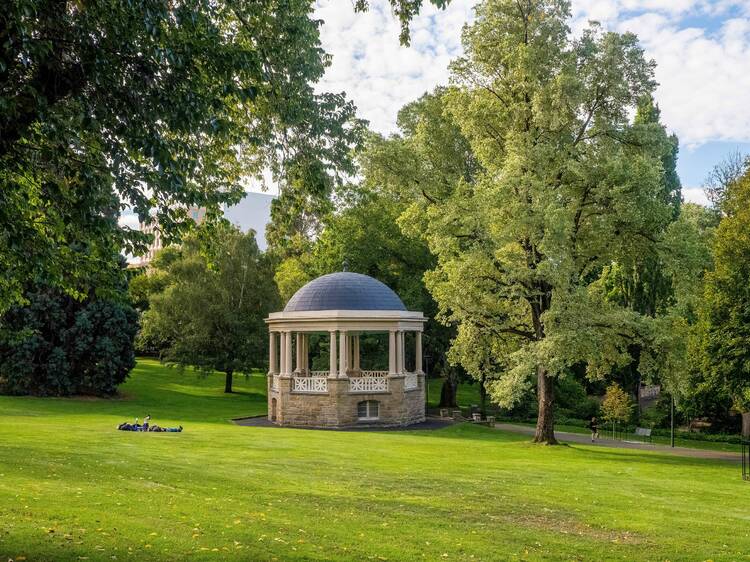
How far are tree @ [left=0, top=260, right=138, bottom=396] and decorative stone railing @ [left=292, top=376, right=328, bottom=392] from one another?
15.5 metres

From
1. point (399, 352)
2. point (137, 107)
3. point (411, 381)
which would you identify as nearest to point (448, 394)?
point (411, 381)

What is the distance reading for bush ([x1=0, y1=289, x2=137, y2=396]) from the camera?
46875 mm

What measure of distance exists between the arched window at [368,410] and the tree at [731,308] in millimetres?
16114

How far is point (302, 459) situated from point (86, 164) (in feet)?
45.2

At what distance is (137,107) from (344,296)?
2986 centimetres

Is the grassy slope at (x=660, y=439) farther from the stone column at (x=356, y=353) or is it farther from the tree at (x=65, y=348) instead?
the tree at (x=65, y=348)

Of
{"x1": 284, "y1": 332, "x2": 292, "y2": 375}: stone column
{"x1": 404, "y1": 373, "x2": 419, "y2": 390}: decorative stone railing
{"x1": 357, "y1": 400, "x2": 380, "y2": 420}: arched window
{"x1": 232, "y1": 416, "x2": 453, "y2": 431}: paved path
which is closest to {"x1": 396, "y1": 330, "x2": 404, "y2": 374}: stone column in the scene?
{"x1": 404, "y1": 373, "x2": 419, "y2": 390}: decorative stone railing

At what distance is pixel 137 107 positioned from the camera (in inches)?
372

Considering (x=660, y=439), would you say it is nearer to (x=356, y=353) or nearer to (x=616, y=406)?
(x=616, y=406)

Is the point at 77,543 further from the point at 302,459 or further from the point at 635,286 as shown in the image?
the point at 635,286

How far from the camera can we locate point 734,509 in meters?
16.5

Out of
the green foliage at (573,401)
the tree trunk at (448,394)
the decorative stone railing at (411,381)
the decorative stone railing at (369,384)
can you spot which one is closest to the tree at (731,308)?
the decorative stone railing at (411,381)

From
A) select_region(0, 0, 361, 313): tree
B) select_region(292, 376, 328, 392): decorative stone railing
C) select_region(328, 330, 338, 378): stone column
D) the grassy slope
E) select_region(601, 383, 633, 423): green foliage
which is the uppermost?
select_region(0, 0, 361, 313): tree

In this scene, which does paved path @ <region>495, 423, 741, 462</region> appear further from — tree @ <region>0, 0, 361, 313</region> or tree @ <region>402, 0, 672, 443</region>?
tree @ <region>0, 0, 361, 313</region>
